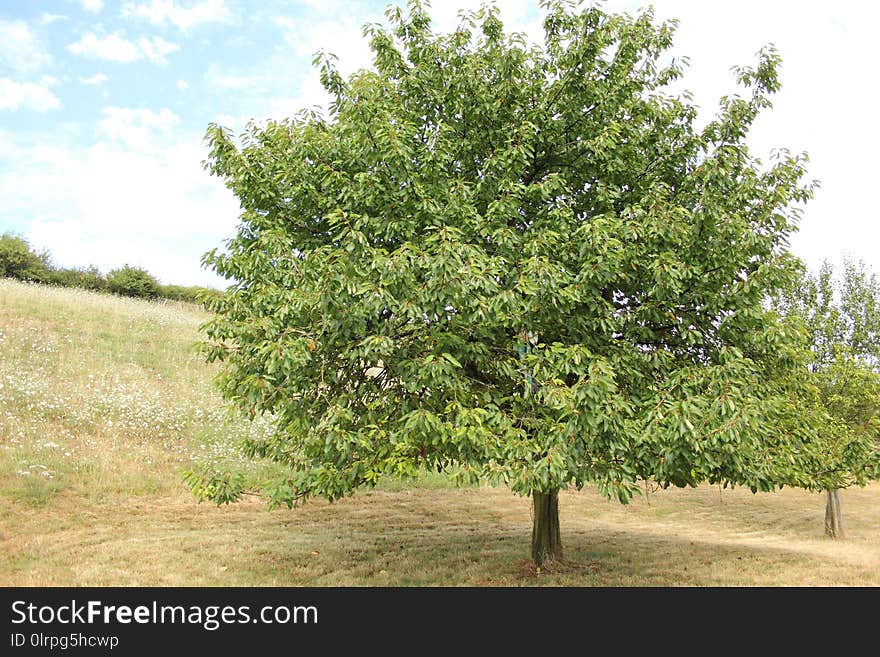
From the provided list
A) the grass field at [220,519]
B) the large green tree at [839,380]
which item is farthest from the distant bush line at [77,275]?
the large green tree at [839,380]

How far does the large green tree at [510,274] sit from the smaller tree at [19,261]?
116 feet

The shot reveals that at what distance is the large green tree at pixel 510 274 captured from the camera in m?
8.34

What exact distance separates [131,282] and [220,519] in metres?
29.4

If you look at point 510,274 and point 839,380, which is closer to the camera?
point 510,274

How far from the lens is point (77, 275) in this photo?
4025cm

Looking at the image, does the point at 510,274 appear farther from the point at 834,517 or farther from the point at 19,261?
the point at 19,261

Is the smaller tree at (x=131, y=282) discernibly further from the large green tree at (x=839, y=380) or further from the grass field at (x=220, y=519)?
the large green tree at (x=839, y=380)

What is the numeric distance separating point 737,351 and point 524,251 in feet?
12.1

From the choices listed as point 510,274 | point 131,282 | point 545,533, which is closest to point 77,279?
point 131,282

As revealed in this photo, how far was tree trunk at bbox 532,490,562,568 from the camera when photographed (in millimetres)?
13070

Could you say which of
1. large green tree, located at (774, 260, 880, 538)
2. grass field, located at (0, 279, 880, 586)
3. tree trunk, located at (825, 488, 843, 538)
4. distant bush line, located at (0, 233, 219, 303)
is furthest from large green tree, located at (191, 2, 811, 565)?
distant bush line, located at (0, 233, 219, 303)

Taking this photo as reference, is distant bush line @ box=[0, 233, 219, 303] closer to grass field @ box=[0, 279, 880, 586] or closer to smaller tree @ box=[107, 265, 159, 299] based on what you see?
smaller tree @ box=[107, 265, 159, 299]

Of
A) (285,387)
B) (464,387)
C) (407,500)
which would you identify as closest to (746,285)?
(464,387)

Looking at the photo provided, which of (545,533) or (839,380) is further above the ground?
(839,380)
